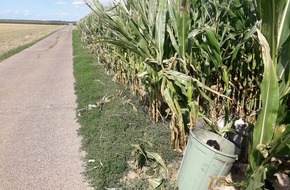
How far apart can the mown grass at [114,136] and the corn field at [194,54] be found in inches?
13.4

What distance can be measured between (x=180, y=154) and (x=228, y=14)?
1.65 m

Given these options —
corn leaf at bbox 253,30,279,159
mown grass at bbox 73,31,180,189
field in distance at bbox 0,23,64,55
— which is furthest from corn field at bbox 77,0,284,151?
field in distance at bbox 0,23,64,55

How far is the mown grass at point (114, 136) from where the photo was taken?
11.7 ft

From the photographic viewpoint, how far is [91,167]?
380cm

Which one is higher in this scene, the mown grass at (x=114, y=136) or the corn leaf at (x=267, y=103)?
the corn leaf at (x=267, y=103)

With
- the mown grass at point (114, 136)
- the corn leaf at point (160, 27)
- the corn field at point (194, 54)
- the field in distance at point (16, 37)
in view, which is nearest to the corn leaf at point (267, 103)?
the corn field at point (194, 54)

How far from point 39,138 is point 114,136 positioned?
1.17 meters

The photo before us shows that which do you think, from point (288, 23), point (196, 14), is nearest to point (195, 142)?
point (288, 23)

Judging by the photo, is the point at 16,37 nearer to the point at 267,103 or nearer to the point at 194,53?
the point at 194,53

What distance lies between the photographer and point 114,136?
451 cm

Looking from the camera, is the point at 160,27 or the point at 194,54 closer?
the point at 160,27

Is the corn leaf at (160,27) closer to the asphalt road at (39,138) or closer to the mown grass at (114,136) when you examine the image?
the mown grass at (114,136)

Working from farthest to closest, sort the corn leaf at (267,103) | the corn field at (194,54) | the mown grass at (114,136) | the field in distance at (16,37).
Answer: the field in distance at (16,37) → the mown grass at (114,136) → the corn field at (194,54) → the corn leaf at (267,103)

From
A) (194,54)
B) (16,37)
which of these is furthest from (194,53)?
(16,37)
